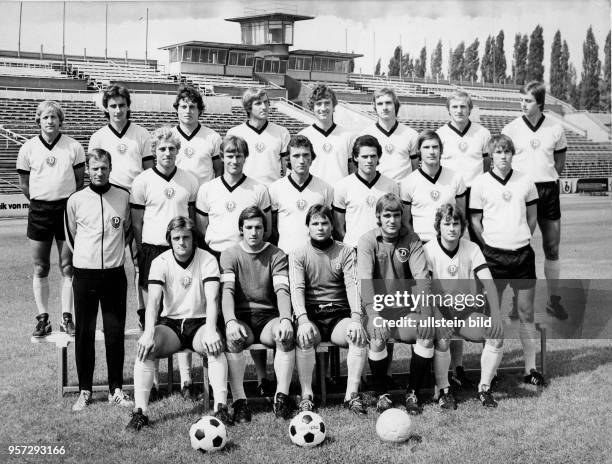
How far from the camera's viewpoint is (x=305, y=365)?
14.5ft

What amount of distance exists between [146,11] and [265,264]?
2.34 meters

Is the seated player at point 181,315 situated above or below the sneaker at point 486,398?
above

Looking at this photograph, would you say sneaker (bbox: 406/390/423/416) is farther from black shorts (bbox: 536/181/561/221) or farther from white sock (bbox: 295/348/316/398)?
black shorts (bbox: 536/181/561/221)

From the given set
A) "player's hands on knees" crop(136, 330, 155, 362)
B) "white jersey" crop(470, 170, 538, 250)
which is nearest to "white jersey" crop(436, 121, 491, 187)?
"white jersey" crop(470, 170, 538, 250)

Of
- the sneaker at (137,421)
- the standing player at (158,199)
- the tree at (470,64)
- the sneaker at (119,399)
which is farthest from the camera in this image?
the tree at (470,64)

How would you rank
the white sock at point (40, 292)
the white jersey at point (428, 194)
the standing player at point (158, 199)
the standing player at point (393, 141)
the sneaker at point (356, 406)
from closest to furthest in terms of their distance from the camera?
the sneaker at point (356, 406)
the standing player at point (158, 199)
the white jersey at point (428, 194)
the standing player at point (393, 141)
the white sock at point (40, 292)

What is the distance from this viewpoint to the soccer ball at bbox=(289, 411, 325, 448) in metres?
3.90

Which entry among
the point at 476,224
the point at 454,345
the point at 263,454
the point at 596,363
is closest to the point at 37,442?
the point at 263,454

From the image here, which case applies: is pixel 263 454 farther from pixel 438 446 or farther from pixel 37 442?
pixel 37 442

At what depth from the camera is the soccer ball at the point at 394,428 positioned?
13.0 feet

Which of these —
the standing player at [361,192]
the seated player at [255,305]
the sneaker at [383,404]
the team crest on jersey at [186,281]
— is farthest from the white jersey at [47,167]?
Answer: the sneaker at [383,404]

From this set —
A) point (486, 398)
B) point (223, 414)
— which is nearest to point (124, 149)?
point (223, 414)

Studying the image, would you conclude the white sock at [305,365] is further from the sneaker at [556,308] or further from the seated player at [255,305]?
the sneaker at [556,308]

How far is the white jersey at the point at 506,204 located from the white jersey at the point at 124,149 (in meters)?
2.42
